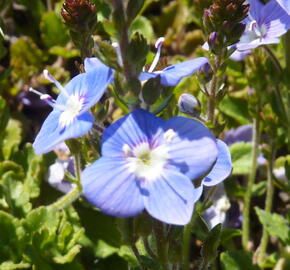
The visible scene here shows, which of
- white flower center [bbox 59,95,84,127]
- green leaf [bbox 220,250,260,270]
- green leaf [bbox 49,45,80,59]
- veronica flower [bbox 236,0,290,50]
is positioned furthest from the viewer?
green leaf [bbox 49,45,80,59]

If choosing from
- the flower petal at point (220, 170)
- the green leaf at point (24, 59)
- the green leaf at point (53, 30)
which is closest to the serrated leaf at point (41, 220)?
the flower petal at point (220, 170)

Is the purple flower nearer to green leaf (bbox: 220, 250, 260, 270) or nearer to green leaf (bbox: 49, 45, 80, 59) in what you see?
green leaf (bbox: 220, 250, 260, 270)

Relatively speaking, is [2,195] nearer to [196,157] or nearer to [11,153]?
[11,153]

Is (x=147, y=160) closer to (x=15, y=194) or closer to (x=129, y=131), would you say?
(x=129, y=131)

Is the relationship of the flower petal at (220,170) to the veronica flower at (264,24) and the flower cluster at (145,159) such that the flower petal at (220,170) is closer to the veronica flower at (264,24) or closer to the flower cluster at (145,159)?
the flower cluster at (145,159)

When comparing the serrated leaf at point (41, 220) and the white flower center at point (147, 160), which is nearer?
the white flower center at point (147, 160)

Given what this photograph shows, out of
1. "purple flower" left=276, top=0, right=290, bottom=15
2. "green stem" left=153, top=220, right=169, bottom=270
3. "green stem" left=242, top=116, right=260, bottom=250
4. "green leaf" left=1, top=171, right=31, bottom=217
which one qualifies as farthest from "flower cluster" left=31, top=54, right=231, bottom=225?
"green stem" left=242, top=116, right=260, bottom=250

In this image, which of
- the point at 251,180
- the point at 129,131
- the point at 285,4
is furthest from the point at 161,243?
the point at 251,180
